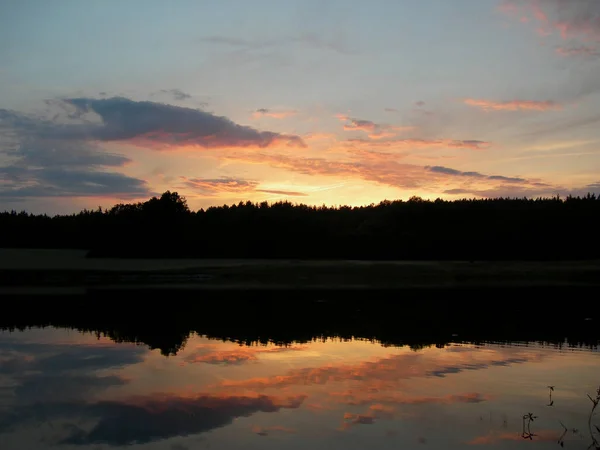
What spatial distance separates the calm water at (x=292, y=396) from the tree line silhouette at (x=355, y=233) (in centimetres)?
5550

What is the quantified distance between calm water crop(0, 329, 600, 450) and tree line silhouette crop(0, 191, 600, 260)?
2185 inches

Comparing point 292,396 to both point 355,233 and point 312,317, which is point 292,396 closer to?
point 312,317

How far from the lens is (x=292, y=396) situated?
38.2ft

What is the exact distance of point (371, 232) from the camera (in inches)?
3105

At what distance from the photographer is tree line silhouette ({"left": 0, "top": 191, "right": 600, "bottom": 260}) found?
73562mm

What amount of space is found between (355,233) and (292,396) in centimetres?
6696

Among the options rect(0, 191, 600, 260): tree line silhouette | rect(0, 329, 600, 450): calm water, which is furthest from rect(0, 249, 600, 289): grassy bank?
rect(0, 329, 600, 450): calm water

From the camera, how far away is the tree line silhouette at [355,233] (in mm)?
73562

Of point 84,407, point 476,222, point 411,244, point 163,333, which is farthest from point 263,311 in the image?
point 476,222

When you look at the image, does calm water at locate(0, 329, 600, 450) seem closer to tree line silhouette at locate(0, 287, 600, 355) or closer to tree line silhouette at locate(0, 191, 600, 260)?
tree line silhouette at locate(0, 287, 600, 355)

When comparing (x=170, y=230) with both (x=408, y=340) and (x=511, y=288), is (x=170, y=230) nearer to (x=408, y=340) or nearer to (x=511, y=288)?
(x=511, y=288)

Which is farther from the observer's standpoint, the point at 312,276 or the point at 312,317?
Result: the point at 312,276

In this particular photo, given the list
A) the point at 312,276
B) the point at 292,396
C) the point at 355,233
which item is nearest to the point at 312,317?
the point at 292,396

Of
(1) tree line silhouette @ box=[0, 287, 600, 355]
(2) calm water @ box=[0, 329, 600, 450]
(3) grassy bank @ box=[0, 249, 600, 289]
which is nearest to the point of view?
(2) calm water @ box=[0, 329, 600, 450]
